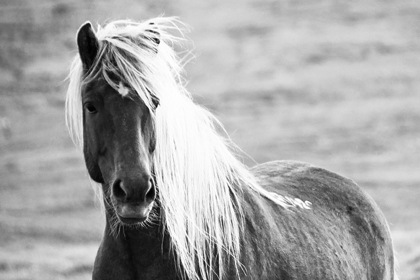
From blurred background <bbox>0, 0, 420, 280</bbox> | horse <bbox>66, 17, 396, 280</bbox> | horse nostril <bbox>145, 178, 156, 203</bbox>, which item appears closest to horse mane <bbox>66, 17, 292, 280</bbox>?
horse <bbox>66, 17, 396, 280</bbox>

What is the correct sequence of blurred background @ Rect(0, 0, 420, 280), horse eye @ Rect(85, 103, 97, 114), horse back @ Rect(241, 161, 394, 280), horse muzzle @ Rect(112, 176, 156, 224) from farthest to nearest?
blurred background @ Rect(0, 0, 420, 280) → horse back @ Rect(241, 161, 394, 280) → horse eye @ Rect(85, 103, 97, 114) → horse muzzle @ Rect(112, 176, 156, 224)

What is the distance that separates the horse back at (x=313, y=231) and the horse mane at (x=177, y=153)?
171 millimetres

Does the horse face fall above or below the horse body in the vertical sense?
above

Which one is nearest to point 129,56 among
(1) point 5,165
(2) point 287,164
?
(2) point 287,164

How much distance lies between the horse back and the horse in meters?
0.01

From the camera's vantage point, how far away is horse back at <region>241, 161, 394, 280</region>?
12.8 ft

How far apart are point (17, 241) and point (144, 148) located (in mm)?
12915

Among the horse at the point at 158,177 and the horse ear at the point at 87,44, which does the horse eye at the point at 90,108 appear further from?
the horse ear at the point at 87,44

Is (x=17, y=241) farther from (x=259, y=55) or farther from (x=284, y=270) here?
(x=259, y=55)

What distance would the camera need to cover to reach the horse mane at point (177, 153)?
359cm

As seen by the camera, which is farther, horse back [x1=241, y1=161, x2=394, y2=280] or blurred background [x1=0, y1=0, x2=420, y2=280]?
blurred background [x1=0, y1=0, x2=420, y2=280]

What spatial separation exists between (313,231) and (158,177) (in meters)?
1.33

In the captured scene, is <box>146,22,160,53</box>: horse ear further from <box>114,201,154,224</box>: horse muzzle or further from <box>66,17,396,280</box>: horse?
<box>114,201,154,224</box>: horse muzzle

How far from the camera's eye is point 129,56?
360cm
